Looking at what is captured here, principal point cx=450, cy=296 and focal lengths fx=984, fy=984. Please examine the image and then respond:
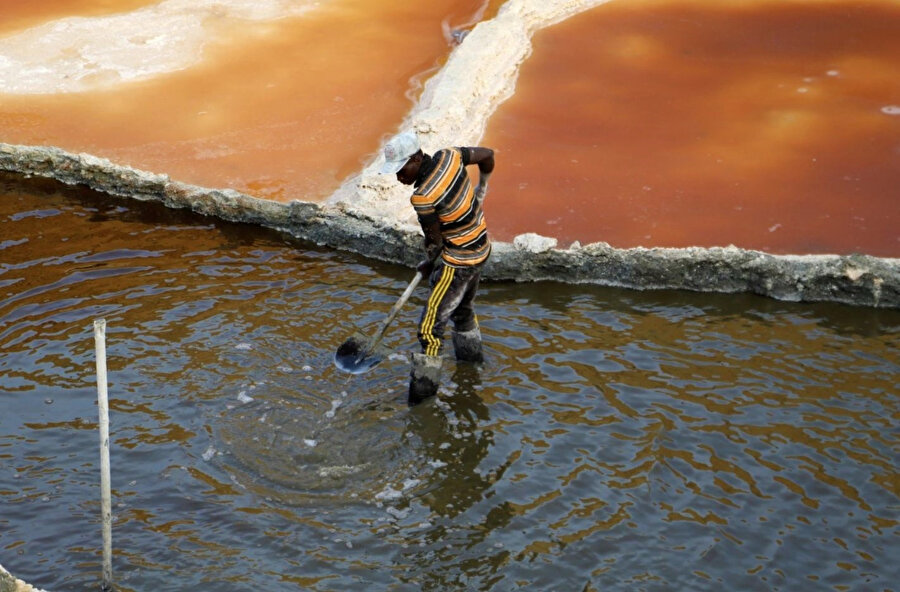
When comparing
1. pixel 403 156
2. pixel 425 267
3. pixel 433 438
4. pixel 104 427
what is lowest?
pixel 433 438

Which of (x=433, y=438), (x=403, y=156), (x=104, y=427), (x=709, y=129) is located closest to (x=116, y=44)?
(x=709, y=129)

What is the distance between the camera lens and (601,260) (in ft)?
23.5

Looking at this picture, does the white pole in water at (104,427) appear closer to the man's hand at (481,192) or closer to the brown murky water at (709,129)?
the man's hand at (481,192)

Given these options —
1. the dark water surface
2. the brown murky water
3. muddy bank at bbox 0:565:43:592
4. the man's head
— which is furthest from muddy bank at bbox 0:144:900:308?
muddy bank at bbox 0:565:43:592

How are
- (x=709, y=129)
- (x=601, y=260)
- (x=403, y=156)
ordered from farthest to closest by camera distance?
(x=709, y=129), (x=601, y=260), (x=403, y=156)

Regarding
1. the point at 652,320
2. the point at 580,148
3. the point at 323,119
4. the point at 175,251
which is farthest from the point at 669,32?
the point at 175,251

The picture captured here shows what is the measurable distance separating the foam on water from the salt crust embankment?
73.5 inches

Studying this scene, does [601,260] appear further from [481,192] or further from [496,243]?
[481,192]

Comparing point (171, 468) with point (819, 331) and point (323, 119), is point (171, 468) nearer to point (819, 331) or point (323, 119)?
point (819, 331)

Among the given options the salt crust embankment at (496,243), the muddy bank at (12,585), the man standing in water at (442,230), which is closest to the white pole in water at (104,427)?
the muddy bank at (12,585)

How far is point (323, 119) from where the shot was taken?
9.83 m

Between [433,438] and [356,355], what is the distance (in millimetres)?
833

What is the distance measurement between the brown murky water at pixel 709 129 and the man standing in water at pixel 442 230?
197cm

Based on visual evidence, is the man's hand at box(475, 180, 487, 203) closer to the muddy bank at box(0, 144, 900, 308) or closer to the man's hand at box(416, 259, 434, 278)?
the man's hand at box(416, 259, 434, 278)
